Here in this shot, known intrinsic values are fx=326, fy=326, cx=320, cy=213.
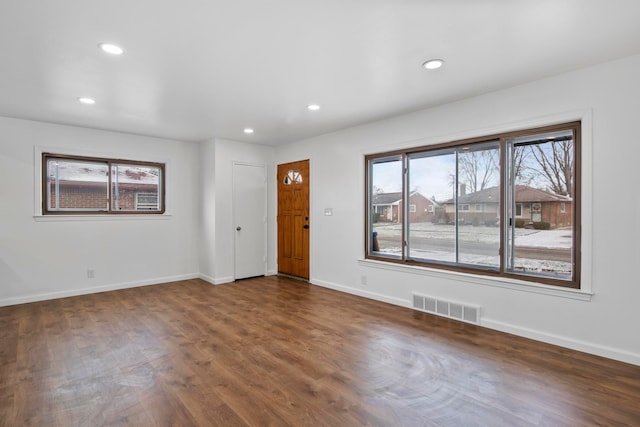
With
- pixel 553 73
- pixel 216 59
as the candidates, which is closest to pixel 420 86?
pixel 553 73

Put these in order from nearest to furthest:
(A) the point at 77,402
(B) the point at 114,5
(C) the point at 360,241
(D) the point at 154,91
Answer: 1. (B) the point at 114,5
2. (A) the point at 77,402
3. (D) the point at 154,91
4. (C) the point at 360,241

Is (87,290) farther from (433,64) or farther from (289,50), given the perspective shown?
(433,64)

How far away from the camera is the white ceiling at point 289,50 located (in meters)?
2.04

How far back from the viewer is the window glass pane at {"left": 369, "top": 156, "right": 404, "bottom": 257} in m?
4.49

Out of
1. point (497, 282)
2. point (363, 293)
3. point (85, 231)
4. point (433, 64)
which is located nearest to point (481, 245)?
point (497, 282)

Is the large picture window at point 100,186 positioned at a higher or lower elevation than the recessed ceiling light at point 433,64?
lower

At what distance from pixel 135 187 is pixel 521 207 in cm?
563

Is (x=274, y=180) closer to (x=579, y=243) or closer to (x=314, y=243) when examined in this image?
(x=314, y=243)

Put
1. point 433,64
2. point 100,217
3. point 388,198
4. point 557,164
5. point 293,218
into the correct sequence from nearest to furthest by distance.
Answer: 1. point 433,64
2. point 557,164
3. point 388,198
4. point 100,217
5. point 293,218

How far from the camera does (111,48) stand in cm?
248

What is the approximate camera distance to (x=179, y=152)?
19.3 feet

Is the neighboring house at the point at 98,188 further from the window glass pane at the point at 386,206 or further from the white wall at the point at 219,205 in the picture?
the window glass pane at the point at 386,206

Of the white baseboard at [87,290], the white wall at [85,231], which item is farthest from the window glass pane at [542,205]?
the white baseboard at [87,290]

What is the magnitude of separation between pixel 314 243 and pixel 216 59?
347 centimetres
